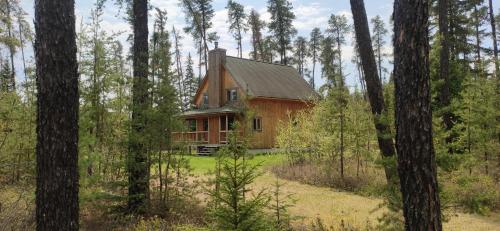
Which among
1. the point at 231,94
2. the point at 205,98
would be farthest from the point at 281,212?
the point at 205,98

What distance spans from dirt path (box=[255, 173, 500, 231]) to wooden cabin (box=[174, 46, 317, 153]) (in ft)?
48.9

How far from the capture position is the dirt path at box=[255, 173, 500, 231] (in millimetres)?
8680

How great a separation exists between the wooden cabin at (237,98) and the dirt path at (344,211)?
14.9m

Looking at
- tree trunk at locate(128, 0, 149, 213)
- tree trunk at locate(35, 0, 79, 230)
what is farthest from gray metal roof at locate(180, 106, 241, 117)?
tree trunk at locate(35, 0, 79, 230)

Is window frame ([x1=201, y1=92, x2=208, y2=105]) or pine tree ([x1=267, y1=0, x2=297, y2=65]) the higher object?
pine tree ([x1=267, y1=0, x2=297, y2=65])

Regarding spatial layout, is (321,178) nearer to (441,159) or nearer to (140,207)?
(140,207)

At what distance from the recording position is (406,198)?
14.0ft

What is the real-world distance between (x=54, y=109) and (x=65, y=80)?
0.35 meters

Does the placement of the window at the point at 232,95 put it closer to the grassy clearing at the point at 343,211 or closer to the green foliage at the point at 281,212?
the grassy clearing at the point at 343,211

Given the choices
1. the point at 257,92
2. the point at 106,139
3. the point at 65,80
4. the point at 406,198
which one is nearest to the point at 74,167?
the point at 65,80

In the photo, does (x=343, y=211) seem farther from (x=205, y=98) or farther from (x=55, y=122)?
(x=205, y=98)

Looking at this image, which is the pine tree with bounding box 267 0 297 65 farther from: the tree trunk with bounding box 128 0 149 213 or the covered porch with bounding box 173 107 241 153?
the tree trunk with bounding box 128 0 149 213

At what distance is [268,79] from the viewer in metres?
31.7

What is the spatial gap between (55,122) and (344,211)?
7.49 m
